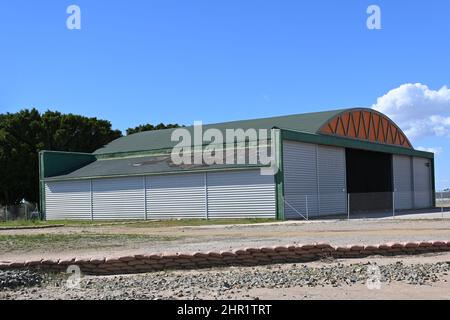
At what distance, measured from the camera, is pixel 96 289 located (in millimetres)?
10719

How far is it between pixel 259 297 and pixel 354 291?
167cm

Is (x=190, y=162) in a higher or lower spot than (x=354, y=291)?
higher

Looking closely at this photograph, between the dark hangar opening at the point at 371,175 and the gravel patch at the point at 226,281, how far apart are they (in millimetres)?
33705

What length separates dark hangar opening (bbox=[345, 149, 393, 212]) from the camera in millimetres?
48553

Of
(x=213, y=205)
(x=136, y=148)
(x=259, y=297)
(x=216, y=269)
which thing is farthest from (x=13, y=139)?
(x=259, y=297)

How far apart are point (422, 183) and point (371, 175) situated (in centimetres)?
946

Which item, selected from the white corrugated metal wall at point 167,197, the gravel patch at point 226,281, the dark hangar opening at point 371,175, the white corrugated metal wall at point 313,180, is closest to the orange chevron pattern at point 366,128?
the dark hangar opening at point 371,175

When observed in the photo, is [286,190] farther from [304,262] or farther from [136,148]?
[304,262]

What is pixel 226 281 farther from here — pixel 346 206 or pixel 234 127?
pixel 234 127

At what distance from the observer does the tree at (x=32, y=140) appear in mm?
58156

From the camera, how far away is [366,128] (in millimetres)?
51562

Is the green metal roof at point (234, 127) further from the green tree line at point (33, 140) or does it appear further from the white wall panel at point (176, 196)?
the green tree line at point (33, 140)

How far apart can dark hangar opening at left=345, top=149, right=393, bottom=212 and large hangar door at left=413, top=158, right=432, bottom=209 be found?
4.66 m

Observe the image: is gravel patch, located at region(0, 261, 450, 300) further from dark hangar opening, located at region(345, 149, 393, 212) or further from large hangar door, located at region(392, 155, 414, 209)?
large hangar door, located at region(392, 155, 414, 209)
